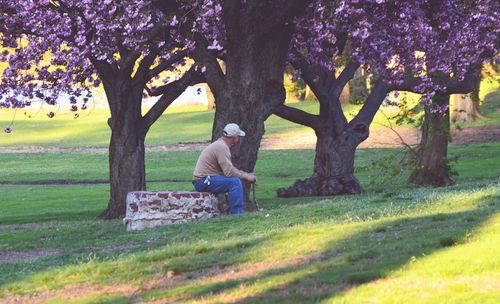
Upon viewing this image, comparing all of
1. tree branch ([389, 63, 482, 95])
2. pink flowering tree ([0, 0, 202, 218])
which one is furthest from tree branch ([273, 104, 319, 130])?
pink flowering tree ([0, 0, 202, 218])

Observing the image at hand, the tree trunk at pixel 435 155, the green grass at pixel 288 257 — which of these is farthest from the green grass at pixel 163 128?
the green grass at pixel 288 257

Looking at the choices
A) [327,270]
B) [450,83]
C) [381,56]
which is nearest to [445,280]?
[327,270]

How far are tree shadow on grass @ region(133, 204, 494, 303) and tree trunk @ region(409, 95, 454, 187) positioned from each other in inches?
655

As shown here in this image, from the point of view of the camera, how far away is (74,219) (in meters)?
24.8

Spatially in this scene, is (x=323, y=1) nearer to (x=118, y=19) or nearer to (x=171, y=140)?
(x=118, y=19)

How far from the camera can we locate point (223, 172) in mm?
18859

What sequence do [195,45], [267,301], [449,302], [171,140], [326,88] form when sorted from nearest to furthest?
1. [449,302]
2. [267,301]
3. [195,45]
4. [326,88]
5. [171,140]

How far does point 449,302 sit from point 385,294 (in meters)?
0.63

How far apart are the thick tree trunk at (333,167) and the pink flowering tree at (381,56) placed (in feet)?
0.08

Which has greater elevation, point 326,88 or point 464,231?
point 326,88

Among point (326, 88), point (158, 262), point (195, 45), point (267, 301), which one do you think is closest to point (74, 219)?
point (195, 45)

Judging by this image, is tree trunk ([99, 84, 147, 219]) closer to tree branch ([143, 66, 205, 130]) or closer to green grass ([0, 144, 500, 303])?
tree branch ([143, 66, 205, 130])

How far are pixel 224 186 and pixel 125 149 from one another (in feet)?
19.4

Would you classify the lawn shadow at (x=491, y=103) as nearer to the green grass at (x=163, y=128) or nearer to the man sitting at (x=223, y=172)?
the green grass at (x=163, y=128)
